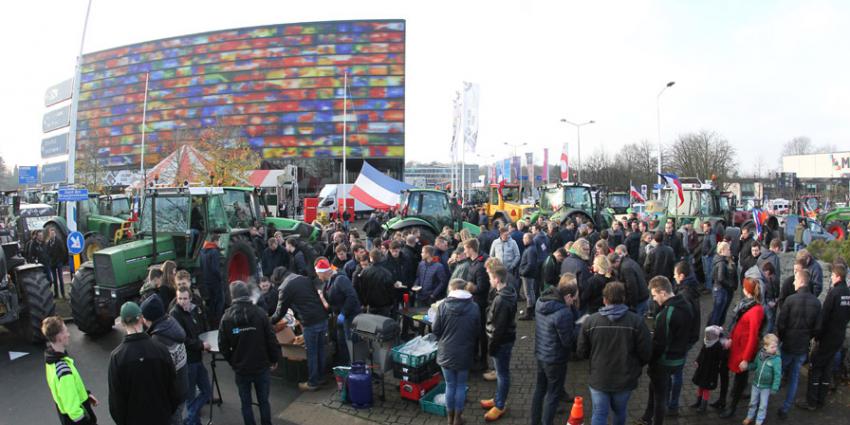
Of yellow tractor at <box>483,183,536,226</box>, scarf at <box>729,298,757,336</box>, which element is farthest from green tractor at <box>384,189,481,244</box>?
scarf at <box>729,298,757,336</box>

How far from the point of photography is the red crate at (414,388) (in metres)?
5.90

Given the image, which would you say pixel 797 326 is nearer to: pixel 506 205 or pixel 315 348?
pixel 315 348

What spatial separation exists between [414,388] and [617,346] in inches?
100

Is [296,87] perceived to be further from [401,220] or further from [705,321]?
[705,321]

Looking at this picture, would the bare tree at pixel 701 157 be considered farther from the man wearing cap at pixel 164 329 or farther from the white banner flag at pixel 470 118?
the man wearing cap at pixel 164 329

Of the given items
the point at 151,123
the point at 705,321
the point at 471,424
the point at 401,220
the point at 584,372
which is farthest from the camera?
the point at 151,123

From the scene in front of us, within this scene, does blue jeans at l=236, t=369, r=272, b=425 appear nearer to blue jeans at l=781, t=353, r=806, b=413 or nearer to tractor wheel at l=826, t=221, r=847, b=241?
blue jeans at l=781, t=353, r=806, b=413

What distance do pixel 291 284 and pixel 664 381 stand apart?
409cm

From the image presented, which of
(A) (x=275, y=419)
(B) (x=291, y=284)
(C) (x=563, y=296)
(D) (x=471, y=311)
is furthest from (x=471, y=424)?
(B) (x=291, y=284)

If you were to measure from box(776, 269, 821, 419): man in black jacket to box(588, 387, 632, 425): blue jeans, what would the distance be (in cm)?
225

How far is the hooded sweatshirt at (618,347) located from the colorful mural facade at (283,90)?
239ft

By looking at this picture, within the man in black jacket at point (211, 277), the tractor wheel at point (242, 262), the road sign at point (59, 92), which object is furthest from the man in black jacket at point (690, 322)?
the road sign at point (59, 92)

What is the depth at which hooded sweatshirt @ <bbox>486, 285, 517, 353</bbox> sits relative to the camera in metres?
5.25

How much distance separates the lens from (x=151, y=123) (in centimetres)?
8675
